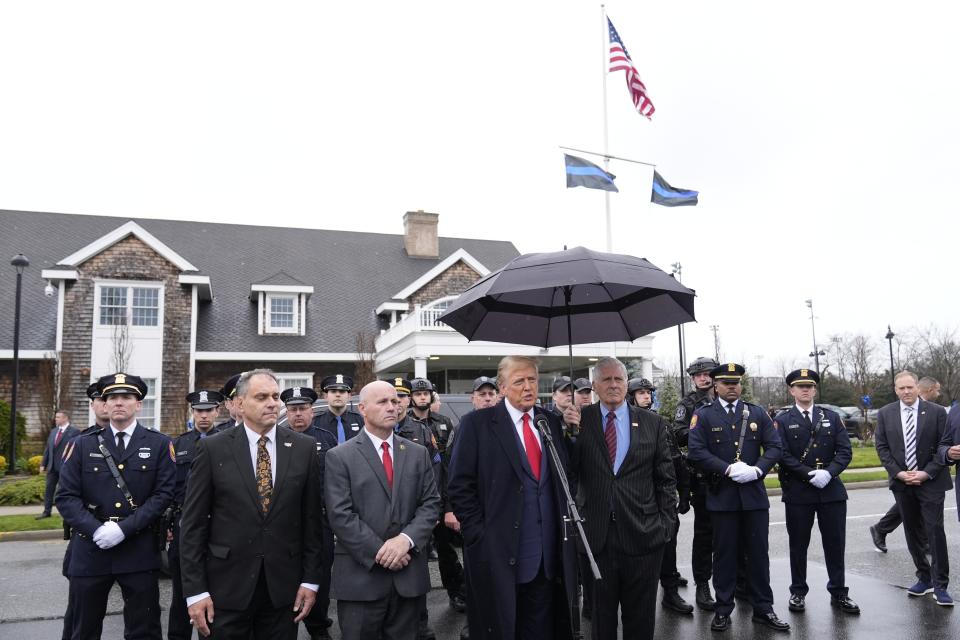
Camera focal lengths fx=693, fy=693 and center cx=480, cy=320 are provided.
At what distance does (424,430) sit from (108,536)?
3.52 meters

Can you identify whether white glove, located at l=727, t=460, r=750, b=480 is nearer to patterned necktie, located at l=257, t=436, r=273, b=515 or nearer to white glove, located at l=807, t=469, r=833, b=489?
white glove, located at l=807, t=469, r=833, b=489

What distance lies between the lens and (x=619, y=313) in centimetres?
541

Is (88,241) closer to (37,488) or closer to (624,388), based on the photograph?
(37,488)

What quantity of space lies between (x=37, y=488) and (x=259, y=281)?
13.4 meters

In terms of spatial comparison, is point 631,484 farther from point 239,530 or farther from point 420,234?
point 420,234

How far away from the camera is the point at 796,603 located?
6363mm

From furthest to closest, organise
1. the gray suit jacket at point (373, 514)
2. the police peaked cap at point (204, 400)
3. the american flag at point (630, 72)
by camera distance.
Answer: the american flag at point (630, 72) → the police peaked cap at point (204, 400) → the gray suit jacket at point (373, 514)

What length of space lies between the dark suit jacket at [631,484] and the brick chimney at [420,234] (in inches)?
1061

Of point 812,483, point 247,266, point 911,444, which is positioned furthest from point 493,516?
point 247,266

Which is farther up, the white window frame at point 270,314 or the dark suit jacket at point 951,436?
the white window frame at point 270,314

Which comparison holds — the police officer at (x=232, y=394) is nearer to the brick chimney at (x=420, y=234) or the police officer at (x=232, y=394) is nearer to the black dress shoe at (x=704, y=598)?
the black dress shoe at (x=704, y=598)

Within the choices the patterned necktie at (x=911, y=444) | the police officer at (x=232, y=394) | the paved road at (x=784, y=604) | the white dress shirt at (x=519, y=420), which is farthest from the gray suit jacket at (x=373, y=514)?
the patterned necktie at (x=911, y=444)

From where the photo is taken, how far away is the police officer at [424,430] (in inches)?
267

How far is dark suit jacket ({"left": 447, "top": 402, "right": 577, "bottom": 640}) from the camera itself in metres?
4.03
